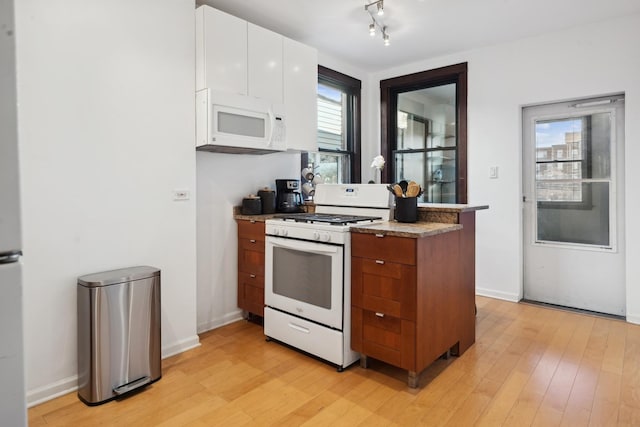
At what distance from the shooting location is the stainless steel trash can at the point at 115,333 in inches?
78.9

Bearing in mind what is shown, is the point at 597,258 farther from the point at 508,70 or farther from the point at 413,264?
the point at 413,264

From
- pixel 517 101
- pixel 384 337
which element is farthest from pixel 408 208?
pixel 517 101

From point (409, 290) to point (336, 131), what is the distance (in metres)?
2.74

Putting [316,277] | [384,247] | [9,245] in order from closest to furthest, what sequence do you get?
[9,245] → [384,247] → [316,277]

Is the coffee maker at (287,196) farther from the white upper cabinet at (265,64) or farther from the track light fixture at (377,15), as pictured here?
the track light fixture at (377,15)

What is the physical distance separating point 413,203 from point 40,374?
2373mm

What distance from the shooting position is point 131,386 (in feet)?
6.81

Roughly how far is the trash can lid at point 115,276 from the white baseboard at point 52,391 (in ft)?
1.84

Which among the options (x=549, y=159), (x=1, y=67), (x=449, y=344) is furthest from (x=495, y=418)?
(x=549, y=159)

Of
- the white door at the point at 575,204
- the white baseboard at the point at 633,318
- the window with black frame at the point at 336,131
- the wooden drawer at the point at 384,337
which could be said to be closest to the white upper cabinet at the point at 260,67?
the window with black frame at the point at 336,131

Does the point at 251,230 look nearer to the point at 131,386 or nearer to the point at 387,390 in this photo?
the point at 131,386

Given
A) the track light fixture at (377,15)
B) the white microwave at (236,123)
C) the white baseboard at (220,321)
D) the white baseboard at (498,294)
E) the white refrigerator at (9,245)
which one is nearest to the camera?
the white refrigerator at (9,245)

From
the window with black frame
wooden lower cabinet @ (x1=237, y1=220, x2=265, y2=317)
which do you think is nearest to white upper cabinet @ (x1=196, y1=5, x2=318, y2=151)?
Result: the window with black frame

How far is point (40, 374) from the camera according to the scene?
2.03 metres
